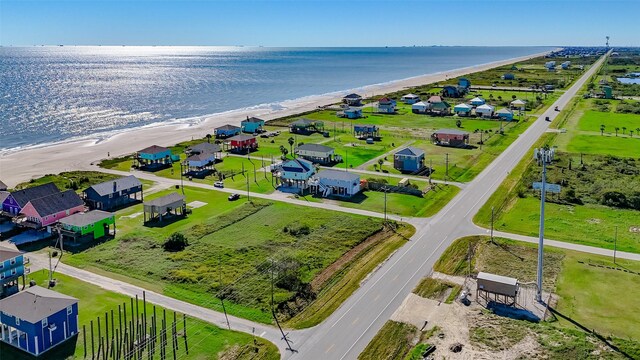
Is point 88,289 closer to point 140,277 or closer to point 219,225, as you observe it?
point 140,277

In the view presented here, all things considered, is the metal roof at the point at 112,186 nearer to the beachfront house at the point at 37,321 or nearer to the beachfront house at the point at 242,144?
the beachfront house at the point at 37,321

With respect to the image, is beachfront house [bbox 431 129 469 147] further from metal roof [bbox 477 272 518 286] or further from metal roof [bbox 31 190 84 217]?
metal roof [bbox 31 190 84 217]

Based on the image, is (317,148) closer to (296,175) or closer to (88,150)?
(296,175)

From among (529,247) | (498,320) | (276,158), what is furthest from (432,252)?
(276,158)

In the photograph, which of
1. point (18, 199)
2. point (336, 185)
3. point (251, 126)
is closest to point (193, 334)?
point (18, 199)

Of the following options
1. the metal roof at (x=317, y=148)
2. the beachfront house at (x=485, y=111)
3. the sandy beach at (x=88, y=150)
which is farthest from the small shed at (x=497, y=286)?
the beachfront house at (x=485, y=111)
